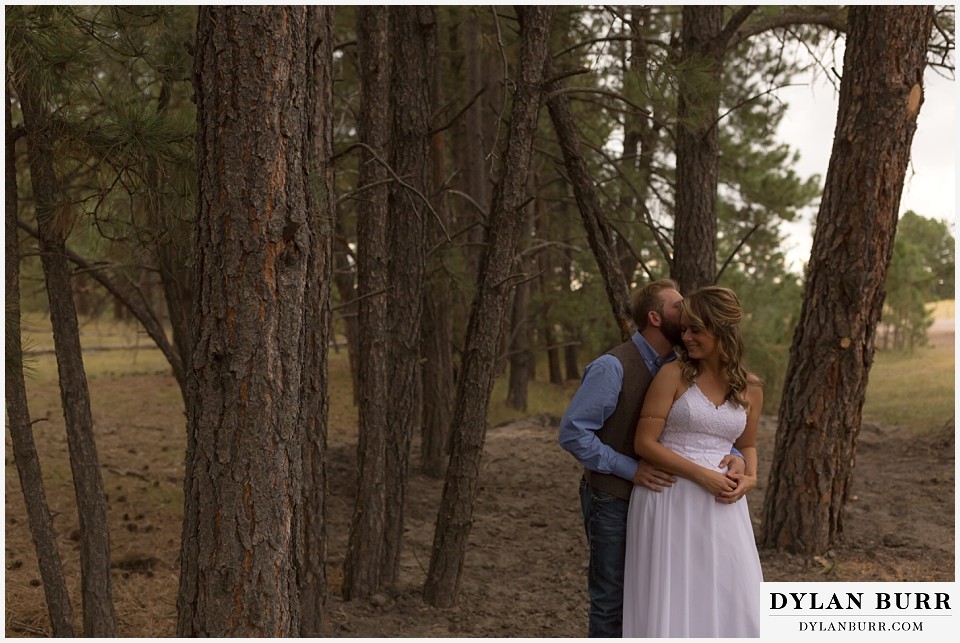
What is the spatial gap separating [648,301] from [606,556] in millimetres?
1108

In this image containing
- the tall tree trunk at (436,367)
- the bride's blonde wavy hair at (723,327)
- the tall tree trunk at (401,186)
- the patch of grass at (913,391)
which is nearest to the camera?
the bride's blonde wavy hair at (723,327)

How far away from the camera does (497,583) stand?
7047 millimetres

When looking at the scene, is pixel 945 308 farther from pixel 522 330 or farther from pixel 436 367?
pixel 436 367

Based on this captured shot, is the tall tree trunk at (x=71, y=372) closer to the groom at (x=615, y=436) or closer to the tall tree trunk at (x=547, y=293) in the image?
the groom at (x=615, y=436)

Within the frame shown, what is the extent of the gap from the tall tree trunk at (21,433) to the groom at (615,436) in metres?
3.01

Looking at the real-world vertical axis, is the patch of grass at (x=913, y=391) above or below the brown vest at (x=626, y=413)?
below

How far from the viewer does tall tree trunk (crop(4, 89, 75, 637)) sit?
5188 mm

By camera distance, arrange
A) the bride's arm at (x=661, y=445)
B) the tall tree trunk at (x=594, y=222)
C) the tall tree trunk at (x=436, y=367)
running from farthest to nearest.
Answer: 1. the tall tree trunk at (x=436, y=367)
2. the tall tree trunk at (x=594, y=222)
3. the bride's arm at (x=661, y=445)

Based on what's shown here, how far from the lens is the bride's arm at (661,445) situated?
12.7 ft

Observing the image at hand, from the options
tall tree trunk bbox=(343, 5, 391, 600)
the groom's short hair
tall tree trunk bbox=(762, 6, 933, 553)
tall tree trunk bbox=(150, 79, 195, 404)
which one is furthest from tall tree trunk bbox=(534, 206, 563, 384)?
the groom's short hair

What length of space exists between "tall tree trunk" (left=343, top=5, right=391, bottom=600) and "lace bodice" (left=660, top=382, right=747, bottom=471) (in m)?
2.82

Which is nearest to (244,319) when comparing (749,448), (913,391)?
(749,448)

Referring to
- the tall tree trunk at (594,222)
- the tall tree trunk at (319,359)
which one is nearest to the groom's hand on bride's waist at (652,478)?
the tall tree trunk at (319,359)

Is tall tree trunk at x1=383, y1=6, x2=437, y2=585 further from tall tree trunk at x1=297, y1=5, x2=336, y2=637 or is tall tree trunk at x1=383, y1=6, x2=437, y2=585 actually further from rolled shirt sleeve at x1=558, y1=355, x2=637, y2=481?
rolled shirt sleeve at x1=558, y1=355, x2=637, y2=481
